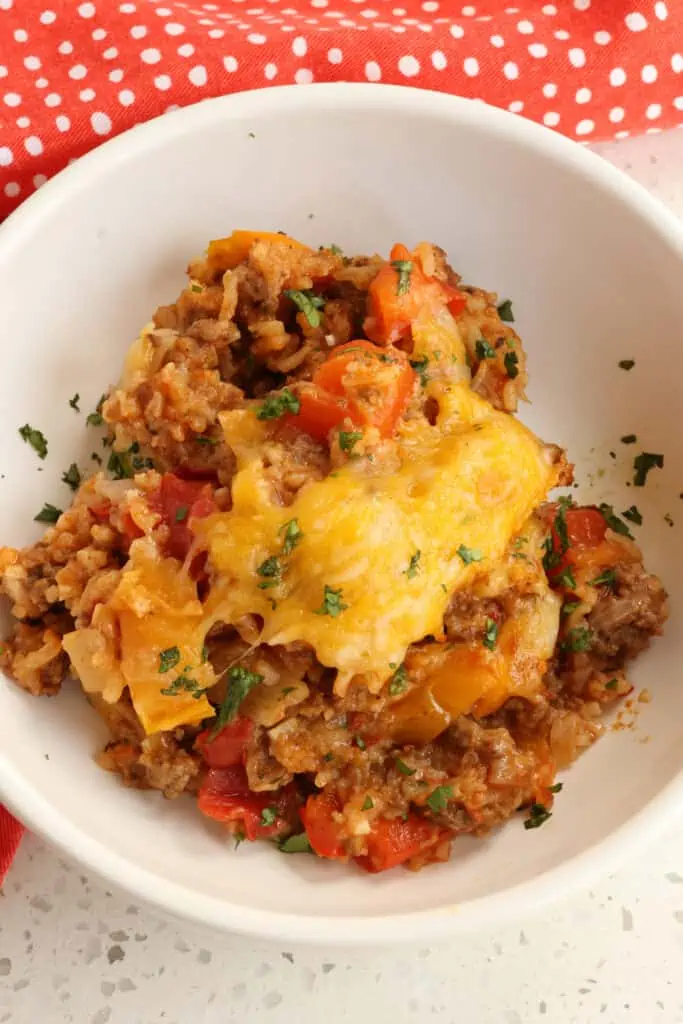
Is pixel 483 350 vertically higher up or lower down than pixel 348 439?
higher up

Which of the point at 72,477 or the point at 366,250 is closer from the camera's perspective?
the point at 72,477

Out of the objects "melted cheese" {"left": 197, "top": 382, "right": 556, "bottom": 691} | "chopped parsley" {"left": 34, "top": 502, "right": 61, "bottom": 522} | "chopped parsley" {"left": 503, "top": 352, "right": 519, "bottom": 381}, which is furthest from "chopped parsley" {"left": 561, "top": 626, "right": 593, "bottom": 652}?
"chopped parsley" {"left": 34, "top": 502, "right": 61, "bottom": 522}

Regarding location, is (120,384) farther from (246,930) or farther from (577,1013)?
(577,1013)

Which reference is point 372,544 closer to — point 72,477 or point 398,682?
point 398,682

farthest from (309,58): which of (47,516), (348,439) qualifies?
(47,516)

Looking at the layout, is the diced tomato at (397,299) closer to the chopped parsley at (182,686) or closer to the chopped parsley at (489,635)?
the chopped parsley at (489,635)

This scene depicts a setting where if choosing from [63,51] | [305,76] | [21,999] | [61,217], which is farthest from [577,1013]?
[63,51]
